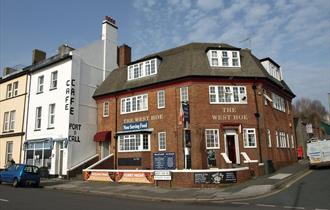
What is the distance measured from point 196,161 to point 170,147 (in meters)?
2.76

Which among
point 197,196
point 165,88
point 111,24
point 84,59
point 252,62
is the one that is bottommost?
A: point 197,196

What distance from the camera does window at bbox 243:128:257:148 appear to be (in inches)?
939

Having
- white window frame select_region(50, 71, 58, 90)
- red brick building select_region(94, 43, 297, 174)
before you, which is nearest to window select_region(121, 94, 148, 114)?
red brick building select_region(94, 43, 297, 174)

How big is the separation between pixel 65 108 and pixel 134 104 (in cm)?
622

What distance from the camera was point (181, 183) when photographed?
19.4m

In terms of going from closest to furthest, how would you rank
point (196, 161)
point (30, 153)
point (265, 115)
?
1. point (196, 161)
2. point (265, 115)
3. point (30, 153)

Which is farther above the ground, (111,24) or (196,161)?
(111,24)

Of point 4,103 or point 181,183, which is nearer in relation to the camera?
point 181,183

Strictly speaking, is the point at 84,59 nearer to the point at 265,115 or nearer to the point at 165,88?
the point at 165,88

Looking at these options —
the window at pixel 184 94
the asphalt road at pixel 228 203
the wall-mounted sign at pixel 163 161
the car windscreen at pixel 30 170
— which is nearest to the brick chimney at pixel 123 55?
the window at pixel 184 94

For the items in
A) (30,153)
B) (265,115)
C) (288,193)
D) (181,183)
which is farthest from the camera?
(30,153)

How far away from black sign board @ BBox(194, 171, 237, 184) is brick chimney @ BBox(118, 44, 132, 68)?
19088 millimetres

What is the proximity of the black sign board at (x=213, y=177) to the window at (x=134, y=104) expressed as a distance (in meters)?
9.92

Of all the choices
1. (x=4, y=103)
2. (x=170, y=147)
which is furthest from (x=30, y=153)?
(x=170, y=147)
